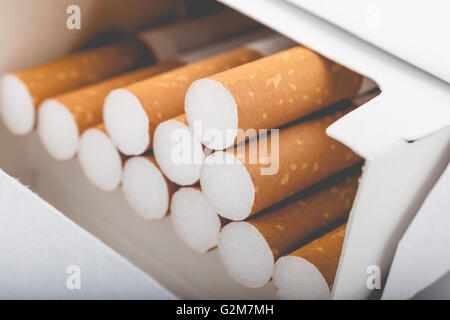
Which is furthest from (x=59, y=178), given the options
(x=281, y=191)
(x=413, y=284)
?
(x=413, y=284)

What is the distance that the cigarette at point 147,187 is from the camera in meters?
0.81

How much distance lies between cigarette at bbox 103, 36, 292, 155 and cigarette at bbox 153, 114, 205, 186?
0.03 metres

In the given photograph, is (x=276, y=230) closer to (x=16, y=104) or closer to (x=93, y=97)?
(x=93, y=97)

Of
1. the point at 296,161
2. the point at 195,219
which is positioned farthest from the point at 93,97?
the point at 296,161

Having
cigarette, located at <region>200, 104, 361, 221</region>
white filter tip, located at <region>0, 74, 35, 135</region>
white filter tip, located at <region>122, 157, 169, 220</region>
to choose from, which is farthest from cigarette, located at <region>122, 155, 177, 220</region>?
white filter tip, located at <region>0, 74, 35, 135</region>

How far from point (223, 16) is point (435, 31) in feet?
1.81

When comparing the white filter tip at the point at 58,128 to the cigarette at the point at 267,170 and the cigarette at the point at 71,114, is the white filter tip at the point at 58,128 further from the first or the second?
the cigarette at the point at 267,170

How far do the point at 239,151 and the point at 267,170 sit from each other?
1.6 inches

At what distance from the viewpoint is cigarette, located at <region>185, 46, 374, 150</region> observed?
2.22 ft

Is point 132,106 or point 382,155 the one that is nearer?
point 382,155

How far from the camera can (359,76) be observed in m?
0.78

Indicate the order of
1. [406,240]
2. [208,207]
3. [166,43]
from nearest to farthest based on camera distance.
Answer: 1. [406,240]
2. [208,207]
3. [166,43]

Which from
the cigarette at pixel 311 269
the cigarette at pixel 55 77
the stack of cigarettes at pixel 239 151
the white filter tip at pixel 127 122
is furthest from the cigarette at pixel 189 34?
the cigarette at pixel 311 269

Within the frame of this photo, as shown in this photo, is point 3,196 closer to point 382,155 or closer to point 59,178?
point 382,155
